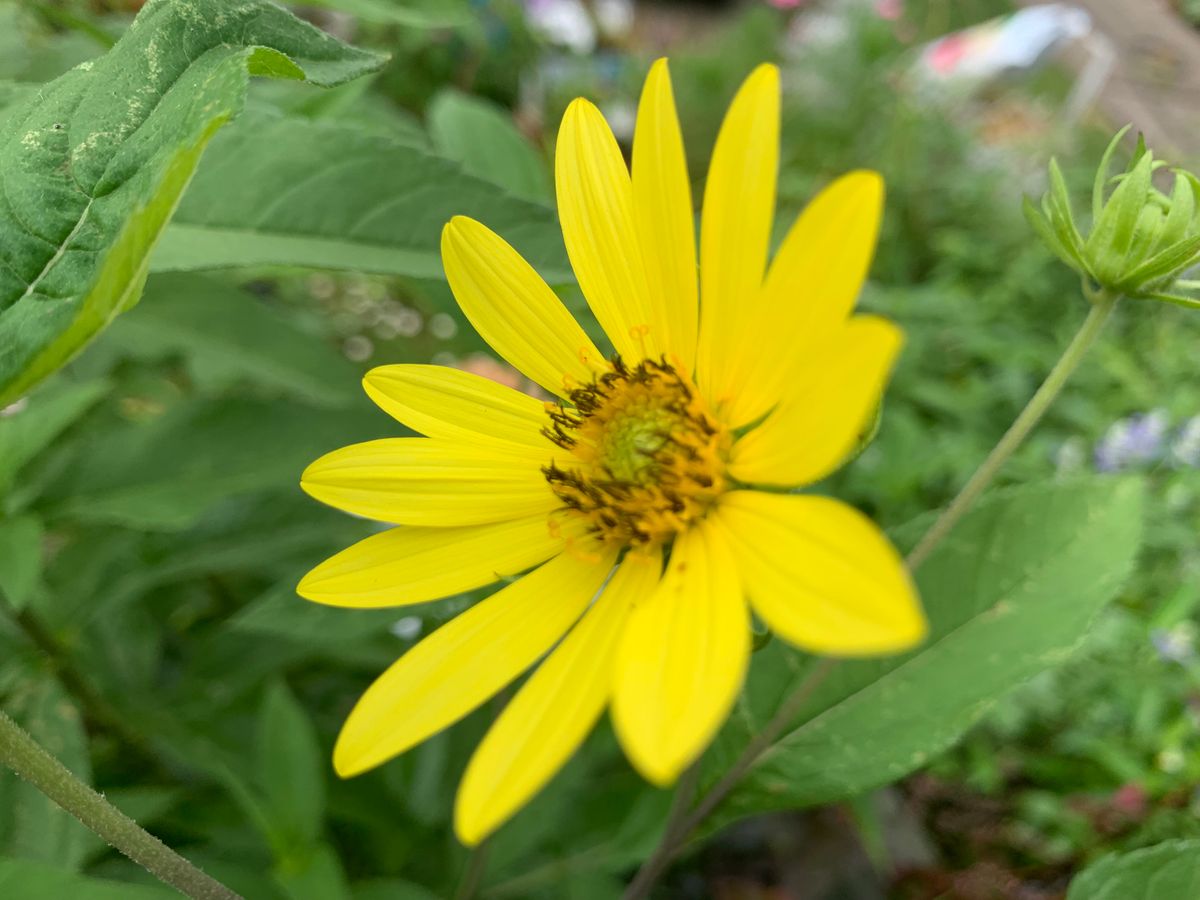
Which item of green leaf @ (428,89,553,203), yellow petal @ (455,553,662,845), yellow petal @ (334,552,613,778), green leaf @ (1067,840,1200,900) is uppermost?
green leaf @ (428,89,553,203)

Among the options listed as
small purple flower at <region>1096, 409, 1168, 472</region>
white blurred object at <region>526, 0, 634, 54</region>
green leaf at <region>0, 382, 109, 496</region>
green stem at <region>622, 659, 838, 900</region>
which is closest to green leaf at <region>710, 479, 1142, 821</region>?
green stem at <region>622, 659, 838, 900</region>

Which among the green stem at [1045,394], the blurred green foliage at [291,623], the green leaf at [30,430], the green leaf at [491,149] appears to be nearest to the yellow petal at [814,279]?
the green stem at [1045,394]

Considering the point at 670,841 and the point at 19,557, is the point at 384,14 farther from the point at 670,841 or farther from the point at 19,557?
the point at 670,841

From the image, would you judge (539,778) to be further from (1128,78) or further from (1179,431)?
(1128,78)

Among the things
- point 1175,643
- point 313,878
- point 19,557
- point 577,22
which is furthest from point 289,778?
point 577,22

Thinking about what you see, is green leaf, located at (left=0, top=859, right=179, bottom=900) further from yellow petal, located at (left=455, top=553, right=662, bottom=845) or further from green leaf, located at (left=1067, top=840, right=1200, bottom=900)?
green leaf, located at (left=1067, top=840, right=1200, bottom=900)

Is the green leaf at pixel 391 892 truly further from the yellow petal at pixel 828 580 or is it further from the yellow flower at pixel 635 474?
the yellow petal at pixel 828 580
